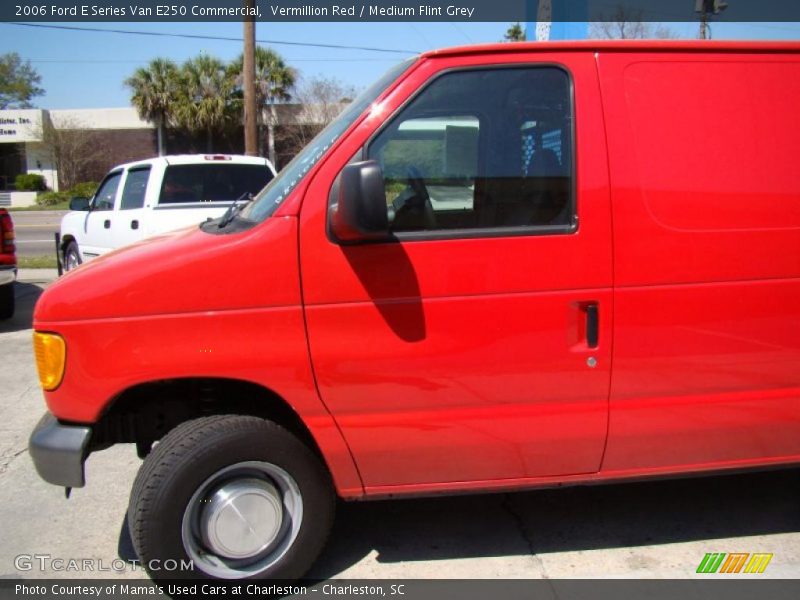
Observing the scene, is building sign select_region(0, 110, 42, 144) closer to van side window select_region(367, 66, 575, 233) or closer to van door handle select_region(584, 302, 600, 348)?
van side window select_region(367, 66, 575, 233)

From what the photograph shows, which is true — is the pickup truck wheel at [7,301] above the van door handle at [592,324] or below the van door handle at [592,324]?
below

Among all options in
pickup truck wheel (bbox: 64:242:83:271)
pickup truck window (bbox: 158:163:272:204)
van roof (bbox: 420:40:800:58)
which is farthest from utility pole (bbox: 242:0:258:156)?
van roof (bbox: 420:40:800:58)

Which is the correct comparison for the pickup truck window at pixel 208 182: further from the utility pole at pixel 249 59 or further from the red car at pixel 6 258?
the utility pole at pixel 249 59

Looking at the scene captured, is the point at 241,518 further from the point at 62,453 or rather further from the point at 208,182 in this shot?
the point at 208,182

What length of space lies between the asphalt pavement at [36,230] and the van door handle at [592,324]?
1105cm

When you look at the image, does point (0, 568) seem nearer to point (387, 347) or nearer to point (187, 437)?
point (187, 437)

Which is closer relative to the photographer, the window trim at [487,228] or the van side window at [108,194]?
the window trim at [487,228]

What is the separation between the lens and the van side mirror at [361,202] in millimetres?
2459

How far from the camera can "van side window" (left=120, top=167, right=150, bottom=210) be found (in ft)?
26.3

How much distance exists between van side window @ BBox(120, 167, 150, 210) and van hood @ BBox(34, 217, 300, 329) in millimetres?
5732

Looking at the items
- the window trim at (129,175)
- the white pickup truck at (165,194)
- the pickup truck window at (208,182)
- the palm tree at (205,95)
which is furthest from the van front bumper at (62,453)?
the palm tree at (205,95)

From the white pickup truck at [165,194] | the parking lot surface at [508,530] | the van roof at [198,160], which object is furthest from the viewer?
the van roof at [198,160]

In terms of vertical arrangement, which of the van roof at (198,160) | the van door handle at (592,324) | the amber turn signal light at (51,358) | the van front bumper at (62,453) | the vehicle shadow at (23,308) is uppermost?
the van roof at (198,160)
